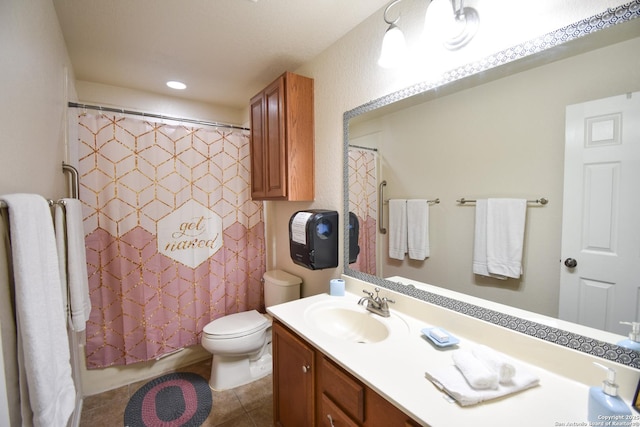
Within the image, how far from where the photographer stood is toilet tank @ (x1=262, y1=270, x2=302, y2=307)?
81.5 inches

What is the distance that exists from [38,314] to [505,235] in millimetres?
1495

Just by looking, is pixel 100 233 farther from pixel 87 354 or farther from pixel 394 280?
pixel 394 280

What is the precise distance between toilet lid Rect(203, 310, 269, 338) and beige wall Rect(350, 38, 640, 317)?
124 cm

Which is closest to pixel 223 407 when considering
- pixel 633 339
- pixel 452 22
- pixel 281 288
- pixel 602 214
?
pixel 281 288

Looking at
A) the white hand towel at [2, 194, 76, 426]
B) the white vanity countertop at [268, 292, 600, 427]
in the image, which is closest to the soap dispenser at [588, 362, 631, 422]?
the white vanity countertop at [268, 292, 600, 427]

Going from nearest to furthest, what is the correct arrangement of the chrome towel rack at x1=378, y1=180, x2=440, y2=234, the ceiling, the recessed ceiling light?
1. the ceiling
2. the chrome towel rack at x1=378, y1=180, x2=440, y2=234
3. the recessed ceiling light

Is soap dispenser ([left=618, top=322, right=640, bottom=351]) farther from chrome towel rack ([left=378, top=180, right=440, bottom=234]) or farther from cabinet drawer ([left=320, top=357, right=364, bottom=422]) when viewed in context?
chrome towel rack ([left=378, top=180, right=440, bottom=234])

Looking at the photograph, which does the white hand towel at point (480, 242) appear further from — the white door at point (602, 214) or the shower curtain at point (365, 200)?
the shower curtain at point (365, 200)

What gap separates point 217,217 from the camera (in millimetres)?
2338

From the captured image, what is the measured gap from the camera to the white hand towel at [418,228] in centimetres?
130

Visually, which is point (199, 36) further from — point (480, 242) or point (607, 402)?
point (607, 402)

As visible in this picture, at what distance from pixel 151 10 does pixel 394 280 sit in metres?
1.88

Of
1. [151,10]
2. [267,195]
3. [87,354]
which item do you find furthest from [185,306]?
[151,10]

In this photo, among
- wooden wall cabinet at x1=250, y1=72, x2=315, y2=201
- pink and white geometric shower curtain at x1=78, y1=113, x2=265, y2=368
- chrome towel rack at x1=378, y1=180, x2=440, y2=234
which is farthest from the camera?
pink and white geometric shower curtain at x1=78, y1=113, x2=265, y2=368
